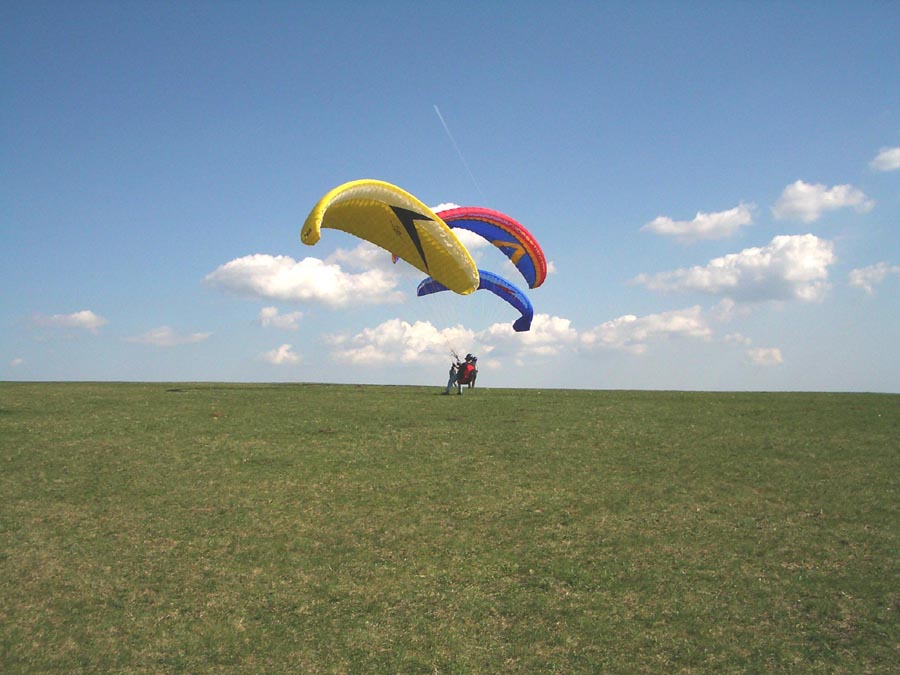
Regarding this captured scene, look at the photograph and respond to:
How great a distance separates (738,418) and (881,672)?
1478 cm

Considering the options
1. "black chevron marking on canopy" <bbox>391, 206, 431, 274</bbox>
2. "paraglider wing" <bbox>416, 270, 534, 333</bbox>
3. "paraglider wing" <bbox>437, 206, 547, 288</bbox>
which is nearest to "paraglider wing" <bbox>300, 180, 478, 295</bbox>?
"black chevron marking on canopy" <bbox>391, 206, 431, 274</bbox>

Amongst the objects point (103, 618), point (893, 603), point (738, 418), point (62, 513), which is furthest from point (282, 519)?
point (738, 418)

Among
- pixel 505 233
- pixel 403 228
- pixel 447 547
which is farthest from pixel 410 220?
pixel 447 547

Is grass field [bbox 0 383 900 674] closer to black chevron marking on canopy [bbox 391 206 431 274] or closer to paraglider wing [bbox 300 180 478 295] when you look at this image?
paraglider wing [bbox 300 180 478 295]

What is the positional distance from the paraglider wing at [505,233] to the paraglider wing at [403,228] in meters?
4.96

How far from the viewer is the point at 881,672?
9.52 m

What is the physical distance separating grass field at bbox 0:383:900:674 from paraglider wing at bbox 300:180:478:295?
17.7 ft

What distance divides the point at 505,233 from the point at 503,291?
3330mm

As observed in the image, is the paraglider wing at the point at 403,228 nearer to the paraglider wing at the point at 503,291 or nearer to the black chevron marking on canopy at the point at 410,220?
the black chevron marking on canopy at the point at 410,220

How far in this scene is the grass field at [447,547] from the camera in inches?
410

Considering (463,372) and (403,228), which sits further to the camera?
(463,372)

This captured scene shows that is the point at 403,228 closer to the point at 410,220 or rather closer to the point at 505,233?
the point at 410,220

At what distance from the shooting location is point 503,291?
30.5m

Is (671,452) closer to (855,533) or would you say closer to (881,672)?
(855,533)
